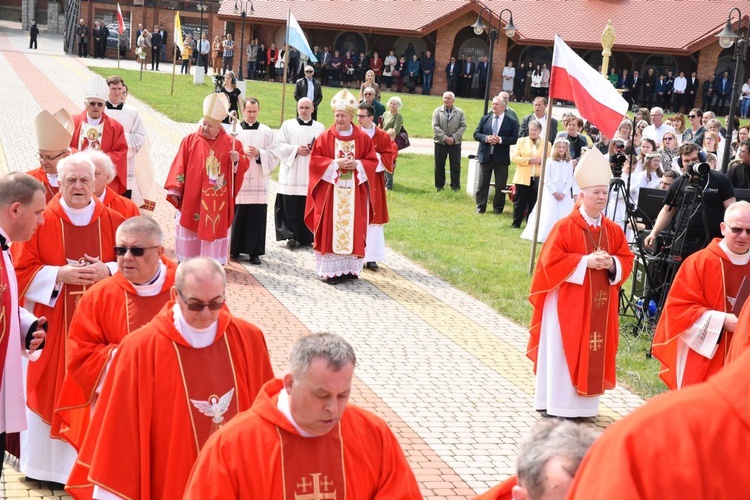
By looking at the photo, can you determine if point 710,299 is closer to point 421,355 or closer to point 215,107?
point 421,355

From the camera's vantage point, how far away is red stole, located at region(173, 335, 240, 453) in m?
4.97

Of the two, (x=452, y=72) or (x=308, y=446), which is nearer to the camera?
(x=308, y=446)

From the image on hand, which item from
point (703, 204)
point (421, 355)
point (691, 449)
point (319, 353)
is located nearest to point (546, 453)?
point (319, 353)

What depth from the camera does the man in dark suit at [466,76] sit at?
45.1 meters

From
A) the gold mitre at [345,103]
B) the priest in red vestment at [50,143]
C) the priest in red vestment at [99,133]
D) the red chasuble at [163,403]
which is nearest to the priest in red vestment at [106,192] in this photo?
the priest in red vestment at [50,143]

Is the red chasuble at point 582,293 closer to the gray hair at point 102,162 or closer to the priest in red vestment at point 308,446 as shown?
the gray hair at point 102,162

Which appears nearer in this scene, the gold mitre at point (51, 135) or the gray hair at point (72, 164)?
the gray hair at point (72, 164)

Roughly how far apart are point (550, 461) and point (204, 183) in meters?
10.4

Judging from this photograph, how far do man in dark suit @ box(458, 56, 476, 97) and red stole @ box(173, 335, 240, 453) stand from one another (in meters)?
41.0

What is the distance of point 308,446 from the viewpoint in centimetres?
409

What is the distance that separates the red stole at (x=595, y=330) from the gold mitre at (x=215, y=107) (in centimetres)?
521

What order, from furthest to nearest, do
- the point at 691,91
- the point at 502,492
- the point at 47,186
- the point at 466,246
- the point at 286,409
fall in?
the point at 691,91 < the point at 466,246 < the point at 47,186 < the point at 286,409 < the point at 502,492

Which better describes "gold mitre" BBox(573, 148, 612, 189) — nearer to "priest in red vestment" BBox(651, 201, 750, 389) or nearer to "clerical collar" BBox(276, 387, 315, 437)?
"priest in red vestment" BBox(651, 201, 750, 389)

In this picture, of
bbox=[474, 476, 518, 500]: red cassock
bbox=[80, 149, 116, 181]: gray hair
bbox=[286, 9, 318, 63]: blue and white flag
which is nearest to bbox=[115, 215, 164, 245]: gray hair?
bbox=[80, 149, 116, 181]: gray hair
